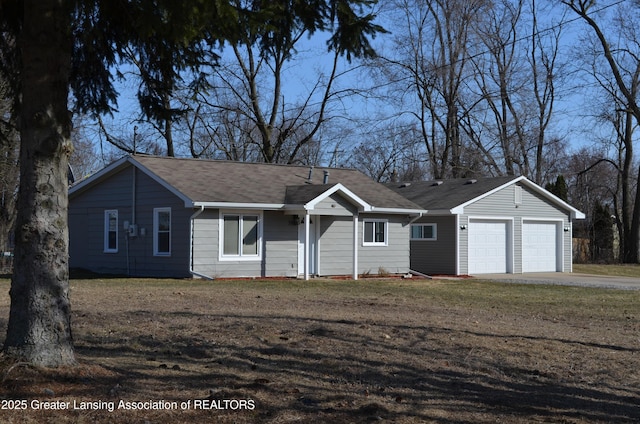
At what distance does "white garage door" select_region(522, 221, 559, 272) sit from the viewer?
98.9ft

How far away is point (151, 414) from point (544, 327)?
817 cm

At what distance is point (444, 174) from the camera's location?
4297 cm

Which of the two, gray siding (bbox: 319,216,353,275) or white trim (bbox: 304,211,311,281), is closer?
white trim (bbox: 304,211,311,281)

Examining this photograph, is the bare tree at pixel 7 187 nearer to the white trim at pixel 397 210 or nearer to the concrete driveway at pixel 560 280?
the white trim at pixel 397 210

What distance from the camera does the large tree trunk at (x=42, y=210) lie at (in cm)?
696

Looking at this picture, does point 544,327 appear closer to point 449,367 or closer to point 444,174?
point 449,367

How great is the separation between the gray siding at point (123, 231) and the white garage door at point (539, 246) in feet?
47.4

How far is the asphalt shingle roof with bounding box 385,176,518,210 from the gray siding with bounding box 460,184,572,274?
1.38 feet

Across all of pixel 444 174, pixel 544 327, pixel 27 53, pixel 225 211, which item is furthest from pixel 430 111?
pixel 27 53

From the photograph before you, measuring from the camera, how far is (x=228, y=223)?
22.7 metres

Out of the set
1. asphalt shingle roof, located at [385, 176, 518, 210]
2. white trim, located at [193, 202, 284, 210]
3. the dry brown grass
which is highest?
asphalt shingle roof, located at [385, 176, 518, 210]

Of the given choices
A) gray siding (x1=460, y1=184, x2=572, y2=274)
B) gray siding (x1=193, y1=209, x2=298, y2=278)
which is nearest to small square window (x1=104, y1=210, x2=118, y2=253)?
gray siding (x1=193, y1=209, x2=298, y2=278)

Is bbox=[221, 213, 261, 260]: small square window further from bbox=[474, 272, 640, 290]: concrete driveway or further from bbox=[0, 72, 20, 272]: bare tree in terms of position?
bbox=[0, 72, 20, 272]: bare tree

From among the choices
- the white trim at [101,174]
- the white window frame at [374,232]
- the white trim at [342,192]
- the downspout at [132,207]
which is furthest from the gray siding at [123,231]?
the white window frame at [374,232]
